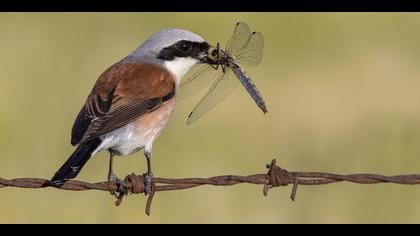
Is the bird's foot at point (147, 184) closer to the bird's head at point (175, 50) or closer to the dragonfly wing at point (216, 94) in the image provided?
the dragonfly wing at point (216, 94)

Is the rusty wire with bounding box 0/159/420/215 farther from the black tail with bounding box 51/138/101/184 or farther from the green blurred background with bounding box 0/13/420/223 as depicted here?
the green blurred background with bounding box 0/13/420/223

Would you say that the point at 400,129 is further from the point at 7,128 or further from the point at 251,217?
the point at 7,128

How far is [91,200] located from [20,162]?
931 mm

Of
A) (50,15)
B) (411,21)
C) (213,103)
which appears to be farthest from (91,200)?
(411,21)

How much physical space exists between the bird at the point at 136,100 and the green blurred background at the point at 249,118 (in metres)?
1.43

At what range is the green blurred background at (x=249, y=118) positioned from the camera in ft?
26.3

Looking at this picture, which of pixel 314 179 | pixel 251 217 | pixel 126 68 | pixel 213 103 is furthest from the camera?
pixel 251 217

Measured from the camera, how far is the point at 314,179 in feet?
17.5

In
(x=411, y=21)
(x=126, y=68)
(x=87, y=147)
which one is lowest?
(x=87, y=147)

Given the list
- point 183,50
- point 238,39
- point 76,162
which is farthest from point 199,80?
point 76,162

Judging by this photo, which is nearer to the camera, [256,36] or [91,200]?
[256,36]

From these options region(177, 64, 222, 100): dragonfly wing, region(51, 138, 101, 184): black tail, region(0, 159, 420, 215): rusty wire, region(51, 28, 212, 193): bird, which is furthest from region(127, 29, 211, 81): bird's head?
region(0, 159, 420, 215): rusty wire

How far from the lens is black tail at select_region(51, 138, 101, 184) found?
543 centimetres

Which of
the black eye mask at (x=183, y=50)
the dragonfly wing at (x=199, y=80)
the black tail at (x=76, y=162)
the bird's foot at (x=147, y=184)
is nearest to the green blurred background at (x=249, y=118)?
the dragonfly wing at (x=199, y=80)
